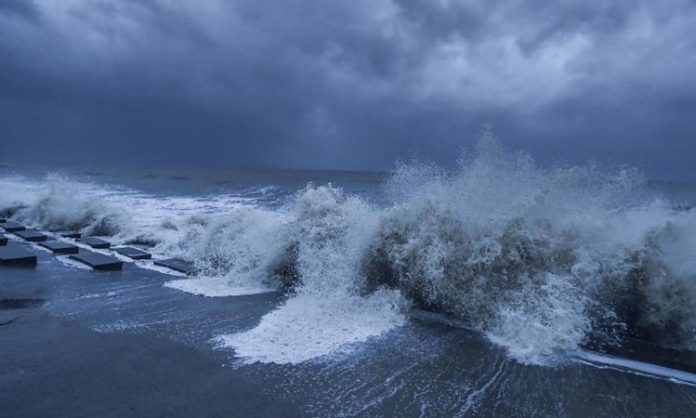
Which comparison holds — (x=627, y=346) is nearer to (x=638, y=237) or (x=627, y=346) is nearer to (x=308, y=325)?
(x=638, y=237)

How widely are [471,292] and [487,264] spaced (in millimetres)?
461

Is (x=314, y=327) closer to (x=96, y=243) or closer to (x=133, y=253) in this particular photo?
(x=133, y=253)

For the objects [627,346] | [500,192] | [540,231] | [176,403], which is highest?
[500,192]

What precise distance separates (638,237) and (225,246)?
6.78m

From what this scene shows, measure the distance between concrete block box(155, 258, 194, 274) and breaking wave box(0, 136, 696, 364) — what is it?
1.00ft

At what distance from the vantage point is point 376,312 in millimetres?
5199

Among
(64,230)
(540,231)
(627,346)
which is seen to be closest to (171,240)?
(64,230)

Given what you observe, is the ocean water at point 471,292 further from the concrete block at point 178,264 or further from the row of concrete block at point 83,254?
the row of concrete block at point 83,254

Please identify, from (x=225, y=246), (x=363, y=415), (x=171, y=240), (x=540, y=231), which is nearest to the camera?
(x=363, y=415)

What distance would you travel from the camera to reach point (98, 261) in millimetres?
7332

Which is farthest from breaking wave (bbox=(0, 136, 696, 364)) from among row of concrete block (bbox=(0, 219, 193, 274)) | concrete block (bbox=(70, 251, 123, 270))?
concrete block (bbox=(70, 251, 123, 270))

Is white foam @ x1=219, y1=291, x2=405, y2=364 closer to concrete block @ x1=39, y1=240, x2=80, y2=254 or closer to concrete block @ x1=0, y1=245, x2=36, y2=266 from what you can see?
concrete block @ x1=0, y1=245, x2=36, y2=266

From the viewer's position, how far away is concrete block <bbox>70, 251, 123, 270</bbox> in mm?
7148

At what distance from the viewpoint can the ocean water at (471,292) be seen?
136 inches
